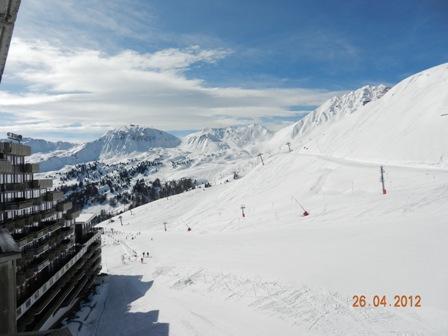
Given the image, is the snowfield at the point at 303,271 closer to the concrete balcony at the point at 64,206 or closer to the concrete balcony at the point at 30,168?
the concrete balcony at the point at 64,206

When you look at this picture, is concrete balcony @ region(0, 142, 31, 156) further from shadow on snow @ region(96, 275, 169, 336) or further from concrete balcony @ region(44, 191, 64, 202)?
shadow on snow @ region(96, 275, 169, 336)

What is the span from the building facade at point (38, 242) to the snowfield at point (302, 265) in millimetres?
3761

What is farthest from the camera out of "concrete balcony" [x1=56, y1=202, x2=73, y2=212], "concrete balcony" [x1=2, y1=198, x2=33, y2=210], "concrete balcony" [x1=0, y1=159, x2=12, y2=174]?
"concrete balcony" [x1=56, y1=202, x2=73, y2=212]

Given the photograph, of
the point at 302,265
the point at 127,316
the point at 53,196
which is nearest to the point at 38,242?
the point at 53,196

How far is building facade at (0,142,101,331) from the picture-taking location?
3356 centimetres

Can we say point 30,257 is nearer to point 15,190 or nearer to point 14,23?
point 15,190

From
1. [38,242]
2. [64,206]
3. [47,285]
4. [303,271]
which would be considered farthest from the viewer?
[64,206]

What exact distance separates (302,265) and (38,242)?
991 inches

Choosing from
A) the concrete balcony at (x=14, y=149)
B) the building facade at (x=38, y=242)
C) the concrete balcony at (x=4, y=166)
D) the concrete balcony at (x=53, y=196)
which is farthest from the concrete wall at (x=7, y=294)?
the concrete balcony at (x=53, y=196)

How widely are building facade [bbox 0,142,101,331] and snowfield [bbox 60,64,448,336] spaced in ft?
12.3

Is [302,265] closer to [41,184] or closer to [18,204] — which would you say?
[18,204]

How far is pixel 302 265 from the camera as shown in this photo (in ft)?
145

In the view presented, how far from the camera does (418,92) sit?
172750 millimetres

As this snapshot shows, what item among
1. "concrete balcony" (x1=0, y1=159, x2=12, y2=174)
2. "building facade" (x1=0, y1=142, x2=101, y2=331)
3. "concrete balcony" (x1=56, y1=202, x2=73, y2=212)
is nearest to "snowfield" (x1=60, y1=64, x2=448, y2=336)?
"building facade" (x1=0, y1=142, x2=101, y2=331)
